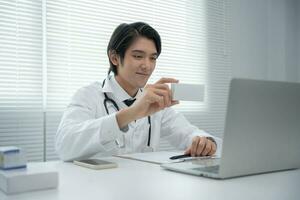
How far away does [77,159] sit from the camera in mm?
1183

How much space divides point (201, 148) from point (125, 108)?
316 millimetres

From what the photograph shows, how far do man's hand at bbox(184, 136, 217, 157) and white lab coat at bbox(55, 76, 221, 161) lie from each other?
0.19m

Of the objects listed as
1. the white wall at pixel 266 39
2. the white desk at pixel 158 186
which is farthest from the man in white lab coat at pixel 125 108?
the white wall at pixel 266 39

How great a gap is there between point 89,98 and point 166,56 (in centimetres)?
112

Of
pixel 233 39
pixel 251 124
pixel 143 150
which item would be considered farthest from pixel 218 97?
pixel 251 124

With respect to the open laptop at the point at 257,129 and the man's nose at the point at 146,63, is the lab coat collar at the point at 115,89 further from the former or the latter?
the open laptop at the point at 257,129

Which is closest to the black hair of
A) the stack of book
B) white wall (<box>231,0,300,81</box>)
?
the stack of book

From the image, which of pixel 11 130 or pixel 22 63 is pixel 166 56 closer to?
pixel 22 63

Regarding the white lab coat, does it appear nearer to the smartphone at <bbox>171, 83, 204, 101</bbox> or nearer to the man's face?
the man's face

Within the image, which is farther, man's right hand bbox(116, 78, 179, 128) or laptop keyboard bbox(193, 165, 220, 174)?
man's right hand bbox(116, 78, 179, 128)

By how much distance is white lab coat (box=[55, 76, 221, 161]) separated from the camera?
3.94 ft

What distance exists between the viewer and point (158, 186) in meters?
0.78

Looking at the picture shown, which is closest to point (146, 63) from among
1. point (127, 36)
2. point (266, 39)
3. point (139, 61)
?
point (139, 61)

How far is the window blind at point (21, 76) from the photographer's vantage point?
1.84 m
